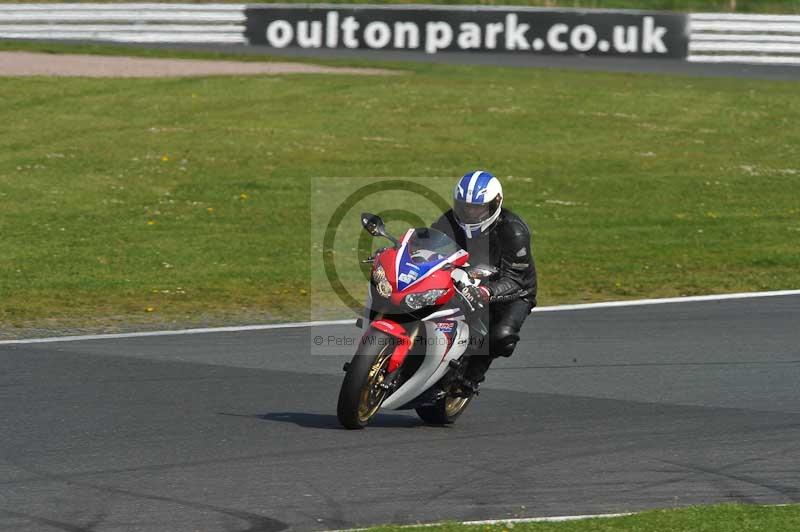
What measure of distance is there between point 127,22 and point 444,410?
25.8m

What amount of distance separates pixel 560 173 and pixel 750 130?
5726 mm

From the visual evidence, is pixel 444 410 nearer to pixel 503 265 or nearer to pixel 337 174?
pixel 503 265

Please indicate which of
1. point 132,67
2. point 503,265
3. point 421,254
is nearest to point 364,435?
point 421,254

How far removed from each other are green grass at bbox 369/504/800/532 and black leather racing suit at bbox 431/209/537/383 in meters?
2.52

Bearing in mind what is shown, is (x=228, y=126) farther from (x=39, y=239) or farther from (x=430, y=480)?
(x=430, y=480)

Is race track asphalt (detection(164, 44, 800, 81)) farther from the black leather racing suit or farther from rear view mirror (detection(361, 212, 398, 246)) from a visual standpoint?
rear view mirror (detection(361, 212, 398, 246))

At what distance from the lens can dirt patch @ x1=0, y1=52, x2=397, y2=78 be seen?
92.1ft

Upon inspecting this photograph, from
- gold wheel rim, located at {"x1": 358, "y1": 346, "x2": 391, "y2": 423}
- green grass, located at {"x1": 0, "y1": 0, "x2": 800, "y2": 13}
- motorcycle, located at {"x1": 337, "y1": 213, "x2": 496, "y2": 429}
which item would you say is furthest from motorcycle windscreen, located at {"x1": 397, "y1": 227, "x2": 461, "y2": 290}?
green grass, located at {"x1": 0, "y1": 0, "x2": 800, "y2": 13}

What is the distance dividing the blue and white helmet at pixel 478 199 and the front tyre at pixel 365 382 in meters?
1.23

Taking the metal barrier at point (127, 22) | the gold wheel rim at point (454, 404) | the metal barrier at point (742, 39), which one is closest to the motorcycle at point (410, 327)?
the gold wheel rim at point (454, 404)

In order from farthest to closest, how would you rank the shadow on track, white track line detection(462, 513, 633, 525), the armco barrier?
the armco barrier → the shadow on track → white track line detection(462, 513, 633, 525)

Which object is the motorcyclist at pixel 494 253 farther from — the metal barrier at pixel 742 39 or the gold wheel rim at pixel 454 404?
the metal barrier at pixel 742 39

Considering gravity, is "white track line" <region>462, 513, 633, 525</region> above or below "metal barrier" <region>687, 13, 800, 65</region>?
below

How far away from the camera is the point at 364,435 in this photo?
8.95m
